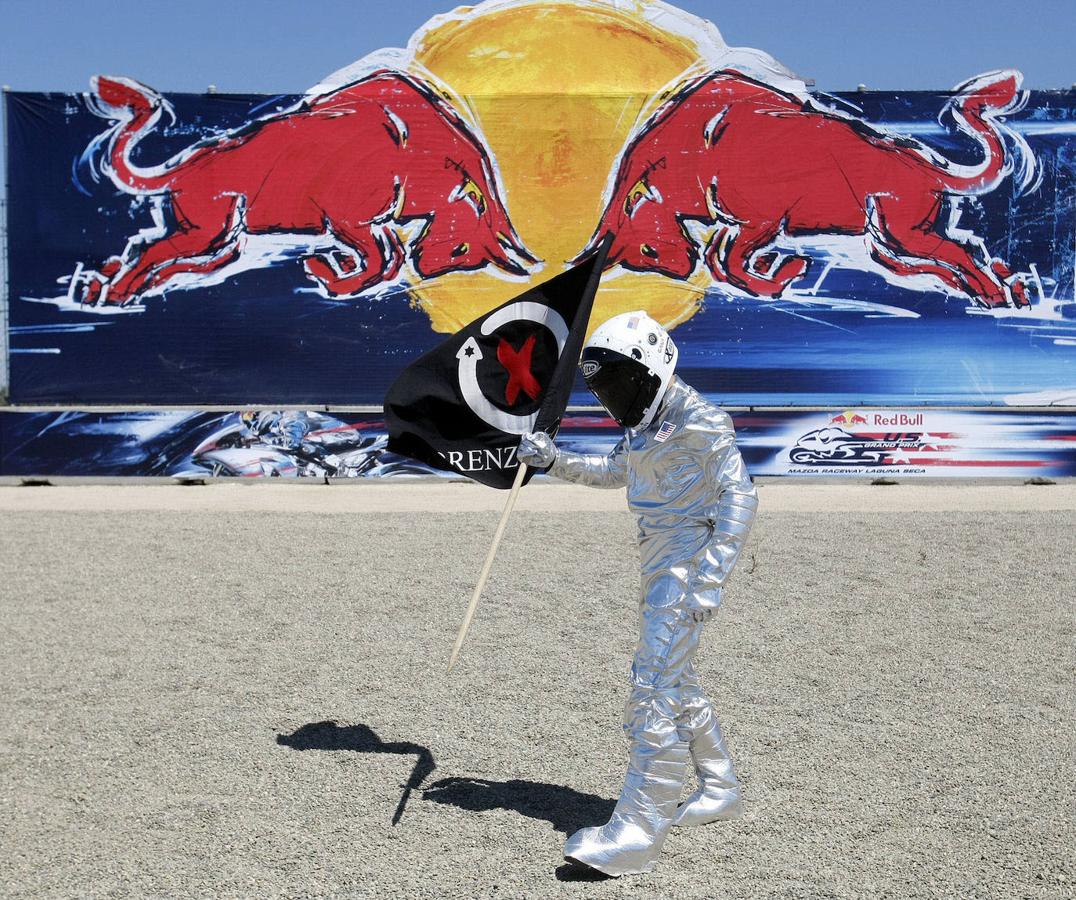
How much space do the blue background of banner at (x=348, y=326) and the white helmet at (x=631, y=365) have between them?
10.9 m

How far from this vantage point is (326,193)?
47.5 feet

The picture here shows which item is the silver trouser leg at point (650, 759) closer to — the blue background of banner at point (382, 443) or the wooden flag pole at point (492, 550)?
the wooden flag pole at point (492, 550)

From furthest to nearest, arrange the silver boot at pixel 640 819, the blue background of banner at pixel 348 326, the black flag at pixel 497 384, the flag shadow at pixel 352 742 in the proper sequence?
the blue background of banner at pixel 348 326
the flag shadow at pixel 352 742
the black flag at pixel 497 384
the silver boot at pixel 640 819

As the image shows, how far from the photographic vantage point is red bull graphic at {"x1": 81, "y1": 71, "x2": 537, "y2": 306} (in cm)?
1443

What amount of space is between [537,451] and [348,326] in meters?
11.0

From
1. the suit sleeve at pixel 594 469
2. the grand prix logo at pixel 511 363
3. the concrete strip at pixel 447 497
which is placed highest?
the grand prix logo at pixel 511 363

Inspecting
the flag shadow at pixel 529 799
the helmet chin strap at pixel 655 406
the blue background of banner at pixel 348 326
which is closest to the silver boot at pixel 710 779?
the flag shadow at pixel 529 799

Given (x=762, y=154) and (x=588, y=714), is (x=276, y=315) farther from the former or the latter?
(x=588, y=714)

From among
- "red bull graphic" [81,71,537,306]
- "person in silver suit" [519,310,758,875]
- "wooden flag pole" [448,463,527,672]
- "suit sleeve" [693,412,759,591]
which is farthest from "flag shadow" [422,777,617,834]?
"red bull graphic" [81,71,537,306]

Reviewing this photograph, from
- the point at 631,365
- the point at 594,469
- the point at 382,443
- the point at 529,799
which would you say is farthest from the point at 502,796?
the point at 382,443

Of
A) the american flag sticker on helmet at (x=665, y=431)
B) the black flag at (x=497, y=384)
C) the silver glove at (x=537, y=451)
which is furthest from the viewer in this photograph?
the black flag at (x=497, y=384)

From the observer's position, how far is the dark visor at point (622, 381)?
3549 mm

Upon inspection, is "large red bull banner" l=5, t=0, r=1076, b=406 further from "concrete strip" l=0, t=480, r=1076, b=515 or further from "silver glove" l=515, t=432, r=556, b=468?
"silver glove" l=515, t=432, r=556, b=468

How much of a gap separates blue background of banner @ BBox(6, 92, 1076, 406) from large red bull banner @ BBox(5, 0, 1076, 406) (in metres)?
0.03
